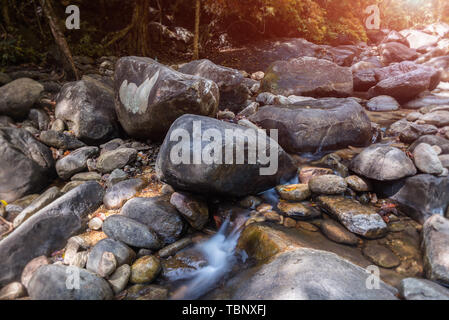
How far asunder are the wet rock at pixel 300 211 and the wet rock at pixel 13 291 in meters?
3.01

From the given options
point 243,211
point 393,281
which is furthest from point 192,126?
point 393,281

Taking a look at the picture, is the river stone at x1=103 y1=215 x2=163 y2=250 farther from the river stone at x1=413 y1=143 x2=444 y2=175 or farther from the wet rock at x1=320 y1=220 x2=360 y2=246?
the river stone at x1=413 y1=143 x2=444 y2=175

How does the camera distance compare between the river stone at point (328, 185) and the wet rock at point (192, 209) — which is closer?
the wet rock at point (192, 209)

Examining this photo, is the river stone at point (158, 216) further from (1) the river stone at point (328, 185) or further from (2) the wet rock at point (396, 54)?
(2) the wet rock at point (396, 54)

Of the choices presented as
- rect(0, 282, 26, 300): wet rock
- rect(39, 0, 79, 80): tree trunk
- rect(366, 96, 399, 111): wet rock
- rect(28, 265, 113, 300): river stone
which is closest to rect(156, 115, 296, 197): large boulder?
rect(28, 265, 113, 300): river stone

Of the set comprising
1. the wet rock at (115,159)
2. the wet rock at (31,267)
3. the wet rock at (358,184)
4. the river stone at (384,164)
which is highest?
the river stone at (384,164)

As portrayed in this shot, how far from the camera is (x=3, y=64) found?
24.2 feet

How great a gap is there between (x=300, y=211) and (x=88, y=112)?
4.14 meters

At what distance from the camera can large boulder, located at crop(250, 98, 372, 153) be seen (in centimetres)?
501

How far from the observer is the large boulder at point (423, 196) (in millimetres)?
3551

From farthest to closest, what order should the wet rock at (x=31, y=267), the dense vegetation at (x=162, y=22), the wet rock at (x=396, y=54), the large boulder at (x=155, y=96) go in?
the wet rock at (x=396, y=54), the dense vegetation at (x=162, y=22), the large boulder at (x=155, y=96), the wet rock at (x=31, y=267)

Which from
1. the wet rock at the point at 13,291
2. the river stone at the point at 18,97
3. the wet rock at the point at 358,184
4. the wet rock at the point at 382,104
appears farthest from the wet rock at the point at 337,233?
the river stone at the point at 18,97

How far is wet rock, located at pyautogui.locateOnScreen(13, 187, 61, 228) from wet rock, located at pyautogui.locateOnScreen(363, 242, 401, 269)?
4.05 m
